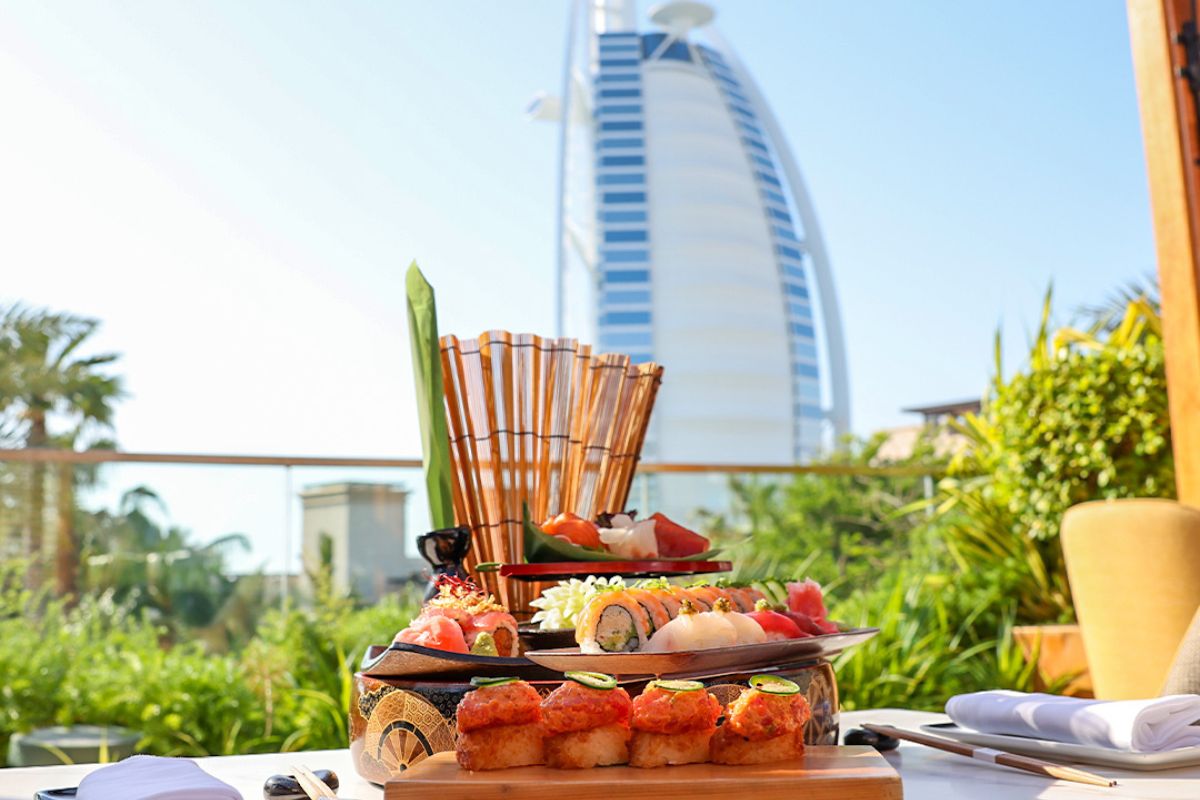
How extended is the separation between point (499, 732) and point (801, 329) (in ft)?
91.4

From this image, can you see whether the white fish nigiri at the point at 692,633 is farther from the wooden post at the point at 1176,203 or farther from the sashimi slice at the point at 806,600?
the wooden post at the point at 1176,203

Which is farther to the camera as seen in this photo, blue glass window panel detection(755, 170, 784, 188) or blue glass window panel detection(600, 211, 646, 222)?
blue glass window panel detection(755, 170, 784, 188)

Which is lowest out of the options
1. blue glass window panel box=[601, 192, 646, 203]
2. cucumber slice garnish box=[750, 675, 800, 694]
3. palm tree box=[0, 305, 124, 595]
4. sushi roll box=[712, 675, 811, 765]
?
sushi roll box=[712, 675, 811, 765]

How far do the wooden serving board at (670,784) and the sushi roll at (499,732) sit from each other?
0.08 ft

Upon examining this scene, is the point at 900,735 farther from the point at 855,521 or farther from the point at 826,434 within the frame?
the point at 826,434

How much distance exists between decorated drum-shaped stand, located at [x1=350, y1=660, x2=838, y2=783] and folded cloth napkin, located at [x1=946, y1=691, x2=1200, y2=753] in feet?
0.82

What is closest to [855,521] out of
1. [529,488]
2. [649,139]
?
[529,488]

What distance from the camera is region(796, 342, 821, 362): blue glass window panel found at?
2777 centimetres

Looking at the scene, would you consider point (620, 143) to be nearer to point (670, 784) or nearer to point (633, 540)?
point (633, 540)

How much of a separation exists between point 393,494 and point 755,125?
25417mm

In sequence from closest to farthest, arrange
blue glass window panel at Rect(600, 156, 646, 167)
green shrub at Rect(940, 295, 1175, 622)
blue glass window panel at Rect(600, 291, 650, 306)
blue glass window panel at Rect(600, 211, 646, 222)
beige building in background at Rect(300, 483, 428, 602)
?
green shrub at Rect(940, 295, 1175, 622)
beige building in background at Rect(300, 483, 428, 602)
blue glass window panel at Rect(600, 291, 650, 306)
blue glass window panel at Rect(600, 211, 646, 222)
blue glass window panel at Rect(600, 156, 646, 167)

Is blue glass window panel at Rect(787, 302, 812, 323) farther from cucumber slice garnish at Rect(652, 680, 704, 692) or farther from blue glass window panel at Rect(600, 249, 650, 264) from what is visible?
cucumber slice garnish at Rect(652, 680, 704, 692)

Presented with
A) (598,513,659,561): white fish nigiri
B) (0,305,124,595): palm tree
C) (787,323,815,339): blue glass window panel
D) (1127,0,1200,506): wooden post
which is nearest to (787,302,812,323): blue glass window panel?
(787,323,815,339): blue glass window panel

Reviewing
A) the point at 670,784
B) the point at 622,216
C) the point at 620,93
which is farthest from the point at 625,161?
the point at 670,784
